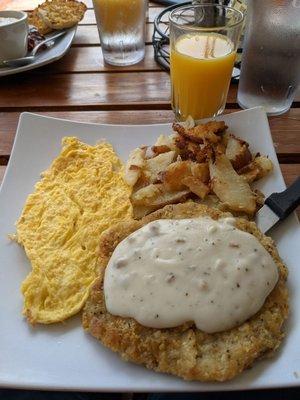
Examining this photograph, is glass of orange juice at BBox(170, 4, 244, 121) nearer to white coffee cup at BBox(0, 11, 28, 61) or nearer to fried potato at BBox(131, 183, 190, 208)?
fried potato at BBox(131, 183, 190, 208)

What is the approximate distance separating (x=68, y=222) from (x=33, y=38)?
1.36 metres

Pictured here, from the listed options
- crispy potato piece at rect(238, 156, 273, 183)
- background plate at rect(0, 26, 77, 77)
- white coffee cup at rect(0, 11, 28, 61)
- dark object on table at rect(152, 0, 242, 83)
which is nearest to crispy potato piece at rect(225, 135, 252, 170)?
crispy potato piece at rect(238, 156, 273, 183)

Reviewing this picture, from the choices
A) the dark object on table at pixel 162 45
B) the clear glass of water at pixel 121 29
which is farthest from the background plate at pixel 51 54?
the dark object on table at pixel 162 45

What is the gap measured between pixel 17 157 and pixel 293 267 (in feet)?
3.40

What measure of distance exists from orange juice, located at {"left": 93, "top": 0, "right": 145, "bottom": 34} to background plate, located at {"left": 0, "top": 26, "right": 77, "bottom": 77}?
256 millimetres

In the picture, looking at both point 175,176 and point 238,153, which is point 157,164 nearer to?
point 175,176

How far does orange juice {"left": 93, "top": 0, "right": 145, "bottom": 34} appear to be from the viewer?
6.61 feet

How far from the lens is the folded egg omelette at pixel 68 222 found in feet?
3.59

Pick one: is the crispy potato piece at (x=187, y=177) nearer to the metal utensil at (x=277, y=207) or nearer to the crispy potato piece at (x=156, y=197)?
the crispy potato piece at (x=156, y=197)

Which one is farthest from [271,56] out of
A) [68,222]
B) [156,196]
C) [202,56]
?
[68,222]

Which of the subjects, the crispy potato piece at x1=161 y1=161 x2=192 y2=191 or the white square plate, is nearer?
the white square plate

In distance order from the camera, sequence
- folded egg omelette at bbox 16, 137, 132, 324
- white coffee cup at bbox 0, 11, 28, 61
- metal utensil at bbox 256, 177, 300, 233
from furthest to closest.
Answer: white coffee cup at bbox 0, 11, 28, 61
metal utensil at bbox 256, 177, 300, 233
folded egg omelette at bbox 16, 137, 132, 324

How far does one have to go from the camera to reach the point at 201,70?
1640 mm

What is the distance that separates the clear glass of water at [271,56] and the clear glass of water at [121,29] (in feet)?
2.26
